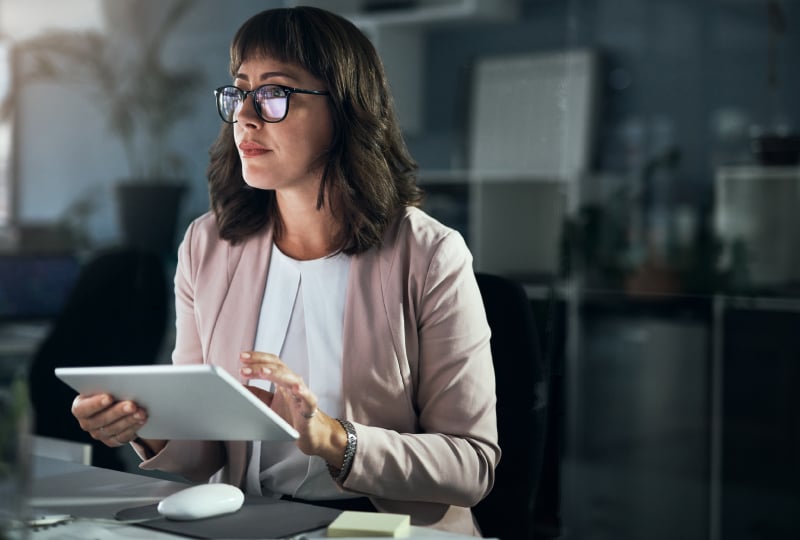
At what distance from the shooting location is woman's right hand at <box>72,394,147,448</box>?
138 cm

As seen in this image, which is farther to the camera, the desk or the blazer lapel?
the blazer lapel

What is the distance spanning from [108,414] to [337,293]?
1.54ft

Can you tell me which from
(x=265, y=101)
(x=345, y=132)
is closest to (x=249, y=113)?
(x=265, y=101)

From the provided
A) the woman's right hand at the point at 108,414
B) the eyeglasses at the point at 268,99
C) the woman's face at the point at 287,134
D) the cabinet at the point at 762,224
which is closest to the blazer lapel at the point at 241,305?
the woman's face at the point at 287,134

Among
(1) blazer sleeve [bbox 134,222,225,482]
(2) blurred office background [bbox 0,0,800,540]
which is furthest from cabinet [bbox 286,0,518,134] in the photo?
(1) blazer sleeve [bbox 134,222,225,482]

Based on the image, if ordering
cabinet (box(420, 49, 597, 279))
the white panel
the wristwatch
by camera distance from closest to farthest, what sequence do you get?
1. the wristwatch
2. cabinet (box(420, 49, 597, 279))
3. the white panel

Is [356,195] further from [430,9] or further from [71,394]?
[71,394]

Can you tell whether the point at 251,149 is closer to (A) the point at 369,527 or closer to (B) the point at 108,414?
(B) the point at 108,414

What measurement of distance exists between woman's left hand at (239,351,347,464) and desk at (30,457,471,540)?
0.40 feet

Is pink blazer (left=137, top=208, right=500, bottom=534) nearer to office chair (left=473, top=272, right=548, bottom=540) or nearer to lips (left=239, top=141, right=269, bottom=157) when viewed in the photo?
office chair (left=473, top=272, right=548, bottom=540)

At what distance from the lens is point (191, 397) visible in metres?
1.30

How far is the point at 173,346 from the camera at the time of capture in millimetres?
2018

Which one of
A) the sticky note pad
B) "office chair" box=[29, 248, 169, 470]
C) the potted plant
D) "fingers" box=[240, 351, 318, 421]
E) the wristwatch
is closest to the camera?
the sticky note pad

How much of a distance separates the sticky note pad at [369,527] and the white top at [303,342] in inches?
17.1
